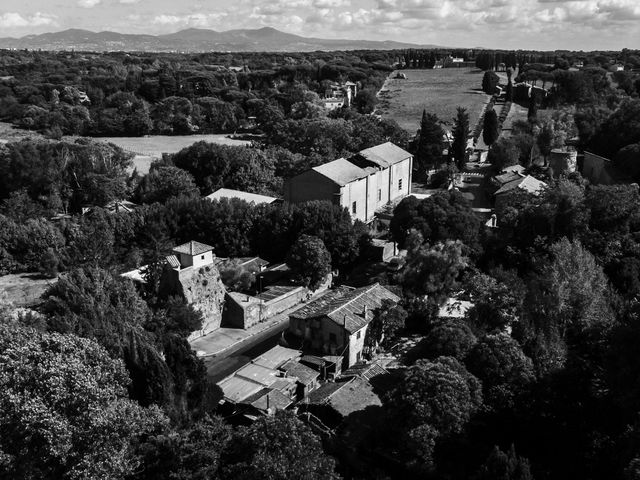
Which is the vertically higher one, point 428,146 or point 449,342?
point 428,146

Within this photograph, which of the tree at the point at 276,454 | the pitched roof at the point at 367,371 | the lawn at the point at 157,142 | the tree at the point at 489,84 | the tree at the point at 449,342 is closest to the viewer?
the tree at the point at 276,454

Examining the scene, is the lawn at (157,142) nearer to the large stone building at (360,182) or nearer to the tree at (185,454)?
the large stone building at (360,182)

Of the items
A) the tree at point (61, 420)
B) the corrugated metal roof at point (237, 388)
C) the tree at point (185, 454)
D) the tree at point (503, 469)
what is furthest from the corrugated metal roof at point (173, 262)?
the tree at point (503, 469)

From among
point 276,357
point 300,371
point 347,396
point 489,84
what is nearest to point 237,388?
point 300,371

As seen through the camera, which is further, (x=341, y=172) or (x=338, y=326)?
(x=341, y=172)

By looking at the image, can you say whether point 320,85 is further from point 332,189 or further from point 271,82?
point 332,189

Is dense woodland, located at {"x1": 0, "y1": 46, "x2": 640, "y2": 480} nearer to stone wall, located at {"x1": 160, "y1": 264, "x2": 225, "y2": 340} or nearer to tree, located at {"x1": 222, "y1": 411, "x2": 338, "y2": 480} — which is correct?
tree, located at {"x1": 222, "y1": 411, "x2": 338, "y2": 480}

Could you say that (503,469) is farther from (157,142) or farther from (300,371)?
(157,142)
